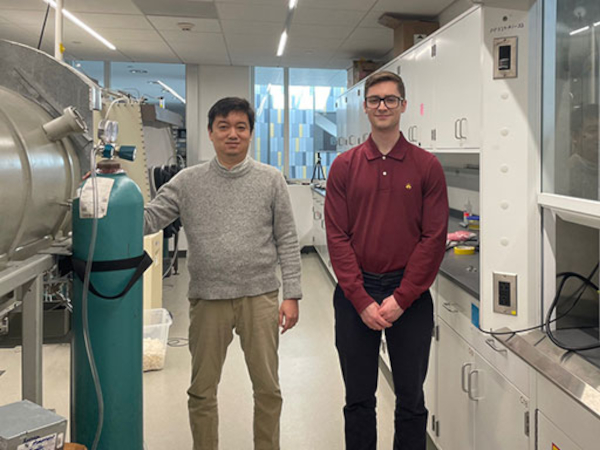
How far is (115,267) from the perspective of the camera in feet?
4.78

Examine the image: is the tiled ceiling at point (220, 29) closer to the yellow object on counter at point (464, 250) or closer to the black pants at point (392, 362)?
the yellow object on counter at point (464, 250)

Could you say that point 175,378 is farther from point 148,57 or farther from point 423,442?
point 148,57

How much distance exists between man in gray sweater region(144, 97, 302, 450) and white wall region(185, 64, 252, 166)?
4.88 metres

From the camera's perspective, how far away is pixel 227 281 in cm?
184

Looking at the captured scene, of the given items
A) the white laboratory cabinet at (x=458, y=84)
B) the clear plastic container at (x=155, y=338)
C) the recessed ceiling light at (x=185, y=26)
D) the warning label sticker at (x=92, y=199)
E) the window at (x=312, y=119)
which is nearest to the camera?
the warning label sticker at (x=92, y=199)

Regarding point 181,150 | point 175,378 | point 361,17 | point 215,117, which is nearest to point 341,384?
point 175,378

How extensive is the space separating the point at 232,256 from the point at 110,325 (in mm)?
503

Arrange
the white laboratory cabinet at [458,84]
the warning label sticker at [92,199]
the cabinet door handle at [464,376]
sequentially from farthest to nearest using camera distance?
the white laboratory cabinet at [458,84]
the cabinet door handle at [464,376]
the warning label sticker at [92,199]

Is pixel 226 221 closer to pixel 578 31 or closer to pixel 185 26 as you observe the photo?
pixel 578 31

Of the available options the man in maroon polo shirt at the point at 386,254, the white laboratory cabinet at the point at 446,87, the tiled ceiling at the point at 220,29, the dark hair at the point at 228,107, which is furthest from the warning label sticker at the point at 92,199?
the tiled ceiling at the point at 220,29

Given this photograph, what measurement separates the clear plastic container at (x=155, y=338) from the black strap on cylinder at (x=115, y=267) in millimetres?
1714

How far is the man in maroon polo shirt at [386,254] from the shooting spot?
1.71 meters

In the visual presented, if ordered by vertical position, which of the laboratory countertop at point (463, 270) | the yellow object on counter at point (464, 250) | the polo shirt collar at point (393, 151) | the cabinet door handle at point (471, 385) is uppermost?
the polo shirt collar at point (393, 151)

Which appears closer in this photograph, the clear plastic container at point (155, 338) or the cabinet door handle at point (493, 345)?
the cabinet door handle at point (493, 345)
